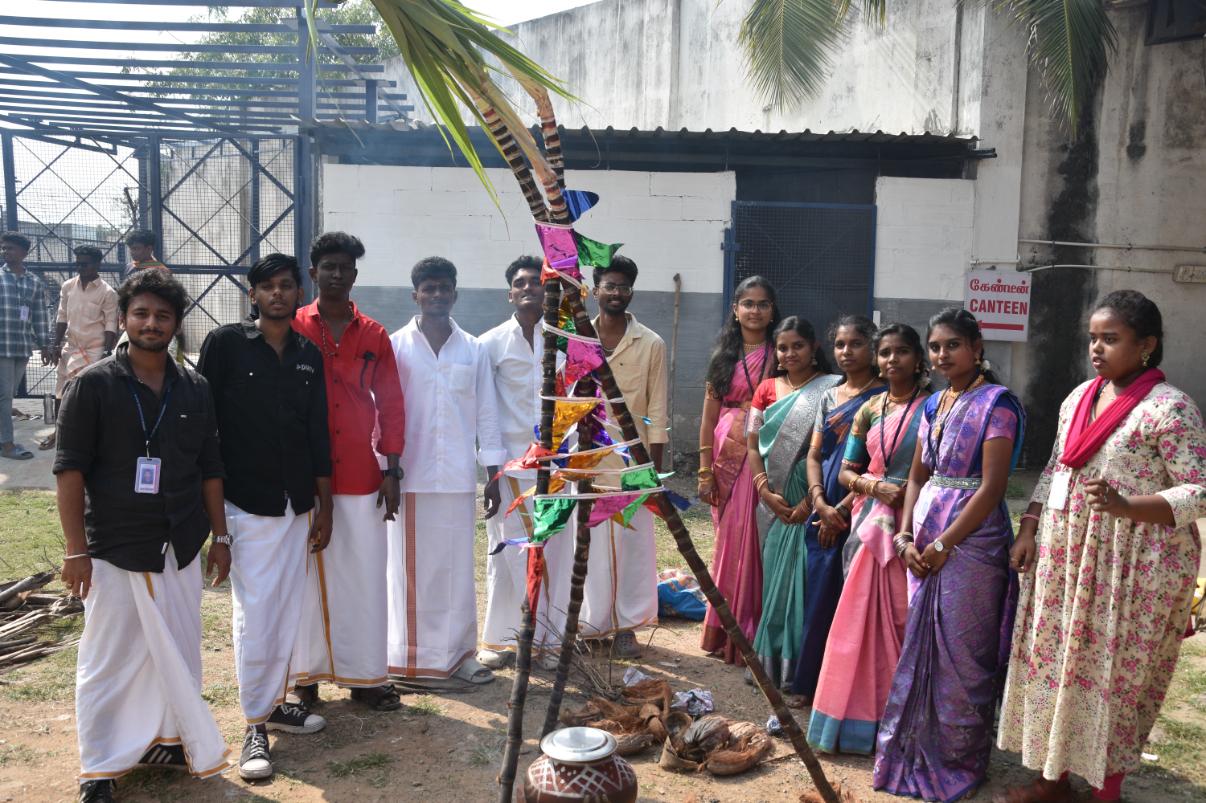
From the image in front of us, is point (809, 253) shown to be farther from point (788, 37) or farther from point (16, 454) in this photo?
point (16, 454)

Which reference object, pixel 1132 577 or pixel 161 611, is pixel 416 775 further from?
pixel 1132 577

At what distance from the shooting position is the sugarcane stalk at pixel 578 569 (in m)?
2.95

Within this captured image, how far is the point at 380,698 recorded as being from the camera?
402 centimetres

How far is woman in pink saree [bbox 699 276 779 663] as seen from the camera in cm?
450

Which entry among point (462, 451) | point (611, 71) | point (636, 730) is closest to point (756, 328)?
point (462, 451)

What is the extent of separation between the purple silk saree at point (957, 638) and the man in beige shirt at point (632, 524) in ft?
5.32

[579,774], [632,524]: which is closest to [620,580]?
[632,524]

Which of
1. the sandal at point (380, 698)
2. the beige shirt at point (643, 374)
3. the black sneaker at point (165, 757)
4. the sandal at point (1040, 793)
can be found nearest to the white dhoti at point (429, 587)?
the sandal at point (380, 698)

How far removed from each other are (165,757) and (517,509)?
1.83 m

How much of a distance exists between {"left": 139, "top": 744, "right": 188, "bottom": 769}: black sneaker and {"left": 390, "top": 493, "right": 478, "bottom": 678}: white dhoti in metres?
1.10

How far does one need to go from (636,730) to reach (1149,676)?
5.99 ft

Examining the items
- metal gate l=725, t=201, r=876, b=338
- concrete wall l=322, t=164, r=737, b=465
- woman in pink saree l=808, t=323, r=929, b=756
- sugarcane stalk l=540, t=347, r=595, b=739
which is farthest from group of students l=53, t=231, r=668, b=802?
metal gate l=725, t=201, r=876, b=338

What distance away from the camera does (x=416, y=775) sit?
3.47 meters

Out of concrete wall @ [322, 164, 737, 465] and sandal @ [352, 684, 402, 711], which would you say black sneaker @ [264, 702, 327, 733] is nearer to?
sandal @ [352, 684, 402, 711]
